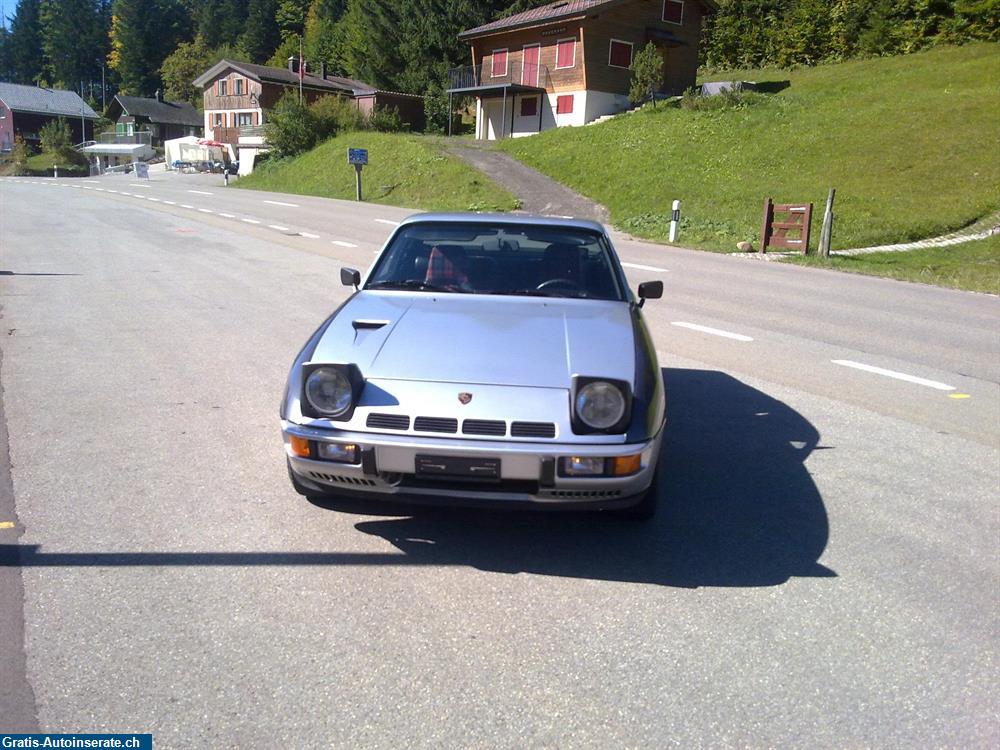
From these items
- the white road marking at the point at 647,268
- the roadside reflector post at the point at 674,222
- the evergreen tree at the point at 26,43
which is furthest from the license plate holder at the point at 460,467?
the evergreen tree at the point at 26,43

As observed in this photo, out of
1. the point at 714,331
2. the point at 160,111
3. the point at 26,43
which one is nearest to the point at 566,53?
the point at 714,331

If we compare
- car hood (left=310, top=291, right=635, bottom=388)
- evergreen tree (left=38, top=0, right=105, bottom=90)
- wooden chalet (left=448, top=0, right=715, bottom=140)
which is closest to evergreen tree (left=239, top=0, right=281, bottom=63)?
evergreen tree (left=38, top=0, right=105, bottom=90)

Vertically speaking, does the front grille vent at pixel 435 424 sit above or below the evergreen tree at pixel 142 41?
below

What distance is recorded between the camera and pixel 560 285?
→ 16.7ft

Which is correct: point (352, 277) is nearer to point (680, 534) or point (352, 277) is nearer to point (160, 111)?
point (680, 534)

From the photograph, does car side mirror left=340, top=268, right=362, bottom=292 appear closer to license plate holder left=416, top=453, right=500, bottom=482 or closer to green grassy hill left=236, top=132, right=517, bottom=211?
license plate holder left=416, top=453, right=500, bottom=482

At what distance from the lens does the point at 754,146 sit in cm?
3094

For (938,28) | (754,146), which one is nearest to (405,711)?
(754,146)

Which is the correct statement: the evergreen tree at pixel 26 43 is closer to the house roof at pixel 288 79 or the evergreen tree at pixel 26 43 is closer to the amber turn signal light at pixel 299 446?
the house roof at pixel 288 79

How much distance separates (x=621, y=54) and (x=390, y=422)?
46754 millimetres

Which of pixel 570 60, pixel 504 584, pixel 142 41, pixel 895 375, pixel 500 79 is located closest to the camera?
pixel 504 584

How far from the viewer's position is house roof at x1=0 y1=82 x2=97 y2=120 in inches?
3930

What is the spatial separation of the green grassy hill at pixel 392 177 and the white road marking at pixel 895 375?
20872mm

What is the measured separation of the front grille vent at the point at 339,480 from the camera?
145 inches
